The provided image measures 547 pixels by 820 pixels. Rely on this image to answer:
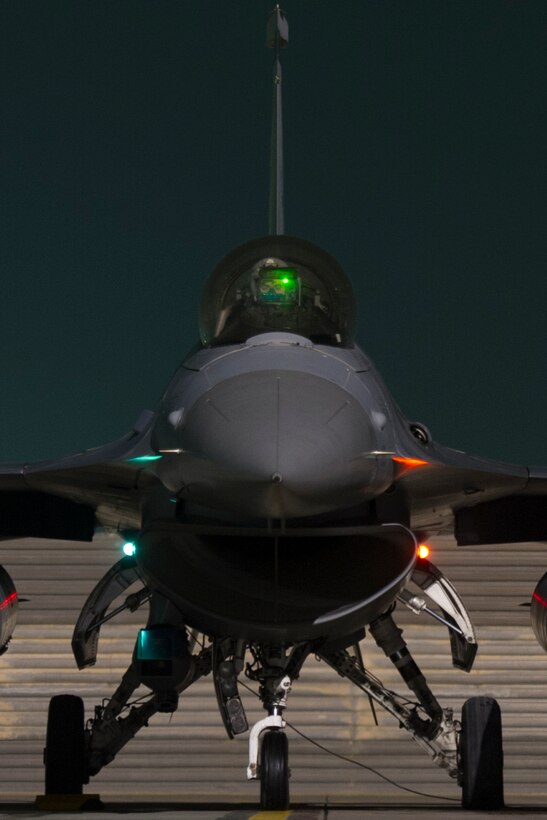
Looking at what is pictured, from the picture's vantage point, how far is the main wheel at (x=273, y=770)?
7094mm

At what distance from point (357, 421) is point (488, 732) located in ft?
12.2

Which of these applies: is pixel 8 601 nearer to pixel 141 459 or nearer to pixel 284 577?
pixel 141 459

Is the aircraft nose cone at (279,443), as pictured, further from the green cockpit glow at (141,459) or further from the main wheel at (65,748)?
the main wheel at (65,748)

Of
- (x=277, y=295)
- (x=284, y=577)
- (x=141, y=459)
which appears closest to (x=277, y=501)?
(x=284, y=577)

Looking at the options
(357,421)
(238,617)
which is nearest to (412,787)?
(238,617)

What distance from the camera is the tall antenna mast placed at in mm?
10008

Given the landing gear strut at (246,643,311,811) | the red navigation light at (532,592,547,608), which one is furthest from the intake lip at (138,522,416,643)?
the red navigation light at (532,592,547,608)

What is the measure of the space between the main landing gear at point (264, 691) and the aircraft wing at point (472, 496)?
488mm

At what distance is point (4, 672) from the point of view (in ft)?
48.7

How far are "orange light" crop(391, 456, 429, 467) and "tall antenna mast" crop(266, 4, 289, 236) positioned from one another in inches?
146

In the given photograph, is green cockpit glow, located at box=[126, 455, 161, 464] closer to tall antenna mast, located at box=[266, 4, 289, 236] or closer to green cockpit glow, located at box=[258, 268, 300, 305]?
green cockpit glow, located at box=[258, 268, 300, 305]

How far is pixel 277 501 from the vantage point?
5324mm

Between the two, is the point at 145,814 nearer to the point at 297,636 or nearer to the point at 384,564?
the point at 297,636

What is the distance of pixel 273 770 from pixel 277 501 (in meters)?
2.38
